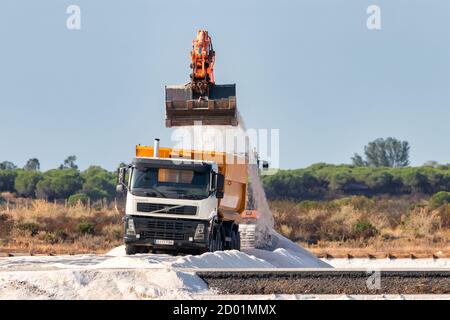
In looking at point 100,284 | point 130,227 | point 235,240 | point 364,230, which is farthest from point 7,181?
point 100,284

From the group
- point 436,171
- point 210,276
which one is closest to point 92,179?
point 436,171

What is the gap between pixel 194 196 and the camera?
1163 inches

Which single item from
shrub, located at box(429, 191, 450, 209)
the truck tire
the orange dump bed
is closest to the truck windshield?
the orange dump bed

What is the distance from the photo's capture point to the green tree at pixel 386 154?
141 meters

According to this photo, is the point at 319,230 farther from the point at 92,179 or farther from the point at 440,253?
the point at 92,179

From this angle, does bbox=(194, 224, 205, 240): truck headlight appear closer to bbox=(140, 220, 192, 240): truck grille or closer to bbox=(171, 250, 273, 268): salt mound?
bbox=(140, 220, 192, 240): truck grille

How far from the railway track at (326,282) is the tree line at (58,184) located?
7288 centimetres

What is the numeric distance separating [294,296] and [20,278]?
524cm

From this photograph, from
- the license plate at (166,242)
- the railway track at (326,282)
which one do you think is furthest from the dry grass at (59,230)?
the railway track at (326,282)

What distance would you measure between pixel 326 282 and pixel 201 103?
13.2 meters

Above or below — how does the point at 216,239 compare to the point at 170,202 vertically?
below

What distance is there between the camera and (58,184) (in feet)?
332

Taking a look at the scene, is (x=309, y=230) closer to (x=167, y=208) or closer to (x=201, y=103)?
Result: (x=201, y=103)
